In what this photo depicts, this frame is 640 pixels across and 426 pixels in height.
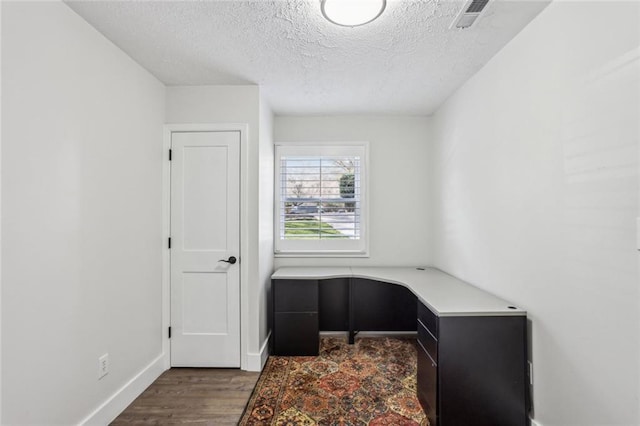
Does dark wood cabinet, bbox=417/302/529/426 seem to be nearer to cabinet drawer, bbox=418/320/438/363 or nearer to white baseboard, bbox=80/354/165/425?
cabinet drawer, bbox=418/320/438/363

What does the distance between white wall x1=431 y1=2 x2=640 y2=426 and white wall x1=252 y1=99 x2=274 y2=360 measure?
1.91 m

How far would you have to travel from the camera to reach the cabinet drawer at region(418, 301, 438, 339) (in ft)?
6.01

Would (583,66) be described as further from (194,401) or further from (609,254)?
(194,401)

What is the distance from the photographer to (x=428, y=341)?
6.35 feet

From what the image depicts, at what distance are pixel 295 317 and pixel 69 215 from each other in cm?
194

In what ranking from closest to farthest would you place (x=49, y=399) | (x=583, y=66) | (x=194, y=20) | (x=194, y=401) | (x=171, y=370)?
(x=583, y=66) → (x=49, y=399) → (x=194, y=20) → (x=194, y=401) → (x=171, y=370)

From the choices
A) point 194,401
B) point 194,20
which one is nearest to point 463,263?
point 194,401

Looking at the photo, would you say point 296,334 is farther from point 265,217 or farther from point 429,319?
point 429,319

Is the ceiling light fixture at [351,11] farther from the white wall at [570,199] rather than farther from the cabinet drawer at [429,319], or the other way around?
the cabinet drawer at [429,319]

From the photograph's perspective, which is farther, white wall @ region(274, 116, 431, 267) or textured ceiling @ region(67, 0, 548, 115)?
white wall @ region(274, 116, 431, 267)

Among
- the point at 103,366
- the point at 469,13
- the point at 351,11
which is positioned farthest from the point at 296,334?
the point at 469,13

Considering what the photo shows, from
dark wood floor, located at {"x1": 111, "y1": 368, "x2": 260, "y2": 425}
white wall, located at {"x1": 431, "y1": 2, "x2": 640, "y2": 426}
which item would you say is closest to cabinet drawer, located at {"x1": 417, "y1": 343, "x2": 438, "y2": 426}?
white wall, located at {"x1": 431, "y1": 2, "x2": 640, "y2": 426}

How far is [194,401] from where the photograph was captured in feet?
6.95

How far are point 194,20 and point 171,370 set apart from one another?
9.05 ft
